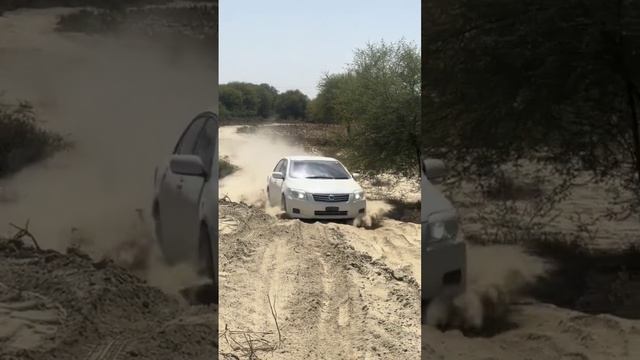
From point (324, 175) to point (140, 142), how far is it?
1.50 m

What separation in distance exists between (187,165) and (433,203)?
1.42 meters

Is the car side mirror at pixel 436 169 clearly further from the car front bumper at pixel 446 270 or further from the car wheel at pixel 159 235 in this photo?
the car wheel at pixel 159 235

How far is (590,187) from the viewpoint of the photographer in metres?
2.98

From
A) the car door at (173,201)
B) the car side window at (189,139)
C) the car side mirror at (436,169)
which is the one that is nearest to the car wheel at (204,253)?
the car door at (173,201)

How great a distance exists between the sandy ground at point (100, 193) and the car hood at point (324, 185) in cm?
117

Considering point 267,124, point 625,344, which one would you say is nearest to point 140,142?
point 267,124

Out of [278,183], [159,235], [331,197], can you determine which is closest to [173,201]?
[159,235]

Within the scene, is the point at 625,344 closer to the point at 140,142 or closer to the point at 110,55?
the point at 140,142

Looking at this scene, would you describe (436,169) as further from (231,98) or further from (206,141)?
(231,98)

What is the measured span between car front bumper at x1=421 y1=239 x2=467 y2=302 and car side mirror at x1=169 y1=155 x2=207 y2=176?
1399 millimetres

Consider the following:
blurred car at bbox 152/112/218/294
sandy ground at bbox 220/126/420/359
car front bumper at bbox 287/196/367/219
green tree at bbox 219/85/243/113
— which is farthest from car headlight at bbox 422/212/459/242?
green tree at bbox 219/85/243/113

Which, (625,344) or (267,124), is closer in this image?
(625,344)

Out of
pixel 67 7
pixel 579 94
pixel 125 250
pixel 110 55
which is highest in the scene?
pixel 67 7

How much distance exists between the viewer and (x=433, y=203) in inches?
120
